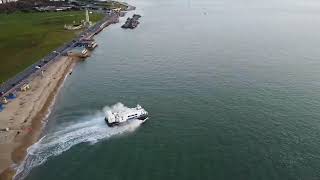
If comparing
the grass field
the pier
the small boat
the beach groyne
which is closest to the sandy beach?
the beach groyne

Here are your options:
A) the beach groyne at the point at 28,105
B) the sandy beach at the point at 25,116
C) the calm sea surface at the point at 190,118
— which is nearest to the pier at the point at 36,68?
the beach groyne at the point at 28,105

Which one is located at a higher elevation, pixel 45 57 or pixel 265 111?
pixel 45 57

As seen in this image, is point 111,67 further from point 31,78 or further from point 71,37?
point 71,37

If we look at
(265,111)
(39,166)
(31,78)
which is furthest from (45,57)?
(265,111)

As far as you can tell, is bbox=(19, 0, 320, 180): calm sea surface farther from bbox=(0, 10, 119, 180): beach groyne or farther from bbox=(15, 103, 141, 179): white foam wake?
bbox=(0, 10, 119, 180): beach groyne

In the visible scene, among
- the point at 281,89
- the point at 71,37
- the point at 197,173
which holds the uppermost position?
the point at 71,37

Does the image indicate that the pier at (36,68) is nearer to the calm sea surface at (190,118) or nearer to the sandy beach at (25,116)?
the sandy beach at (25,116)
